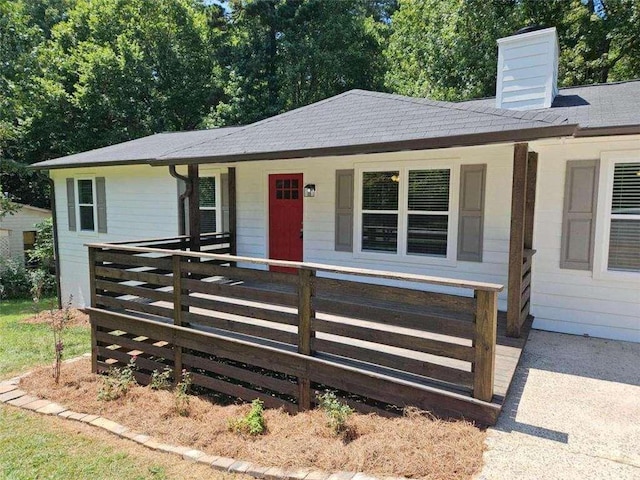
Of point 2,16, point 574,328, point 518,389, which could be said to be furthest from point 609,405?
point 2,16

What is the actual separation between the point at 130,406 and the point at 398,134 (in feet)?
13.6

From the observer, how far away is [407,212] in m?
6.11

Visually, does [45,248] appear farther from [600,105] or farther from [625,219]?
[625,219]

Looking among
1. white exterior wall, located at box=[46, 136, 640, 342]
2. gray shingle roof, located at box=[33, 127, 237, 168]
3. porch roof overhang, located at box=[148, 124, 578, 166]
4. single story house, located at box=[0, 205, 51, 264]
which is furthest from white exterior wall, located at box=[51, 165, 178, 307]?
single story house, located at box=[0, 205, 51, 264]

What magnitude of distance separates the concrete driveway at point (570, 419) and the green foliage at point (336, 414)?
3.51ft

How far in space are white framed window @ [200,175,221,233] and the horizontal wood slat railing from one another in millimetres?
2657

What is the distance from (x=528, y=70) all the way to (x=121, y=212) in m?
8.66

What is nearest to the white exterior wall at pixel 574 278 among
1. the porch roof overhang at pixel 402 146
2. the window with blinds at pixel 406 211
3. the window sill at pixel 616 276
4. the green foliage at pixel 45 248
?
the window sill at pixel 616 276

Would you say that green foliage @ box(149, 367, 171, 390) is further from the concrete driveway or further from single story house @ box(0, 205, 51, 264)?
single story house @ box(0, 205, 51, 264)

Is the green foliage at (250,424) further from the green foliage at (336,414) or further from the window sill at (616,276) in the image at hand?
the window sill at (616,276)

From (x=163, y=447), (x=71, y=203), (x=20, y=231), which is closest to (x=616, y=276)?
(x=163, y=447)

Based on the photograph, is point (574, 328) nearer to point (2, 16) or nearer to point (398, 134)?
point (398, 134)

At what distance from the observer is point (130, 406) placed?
4.39 metres

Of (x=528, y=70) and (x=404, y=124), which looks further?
(x=528, y=70)
